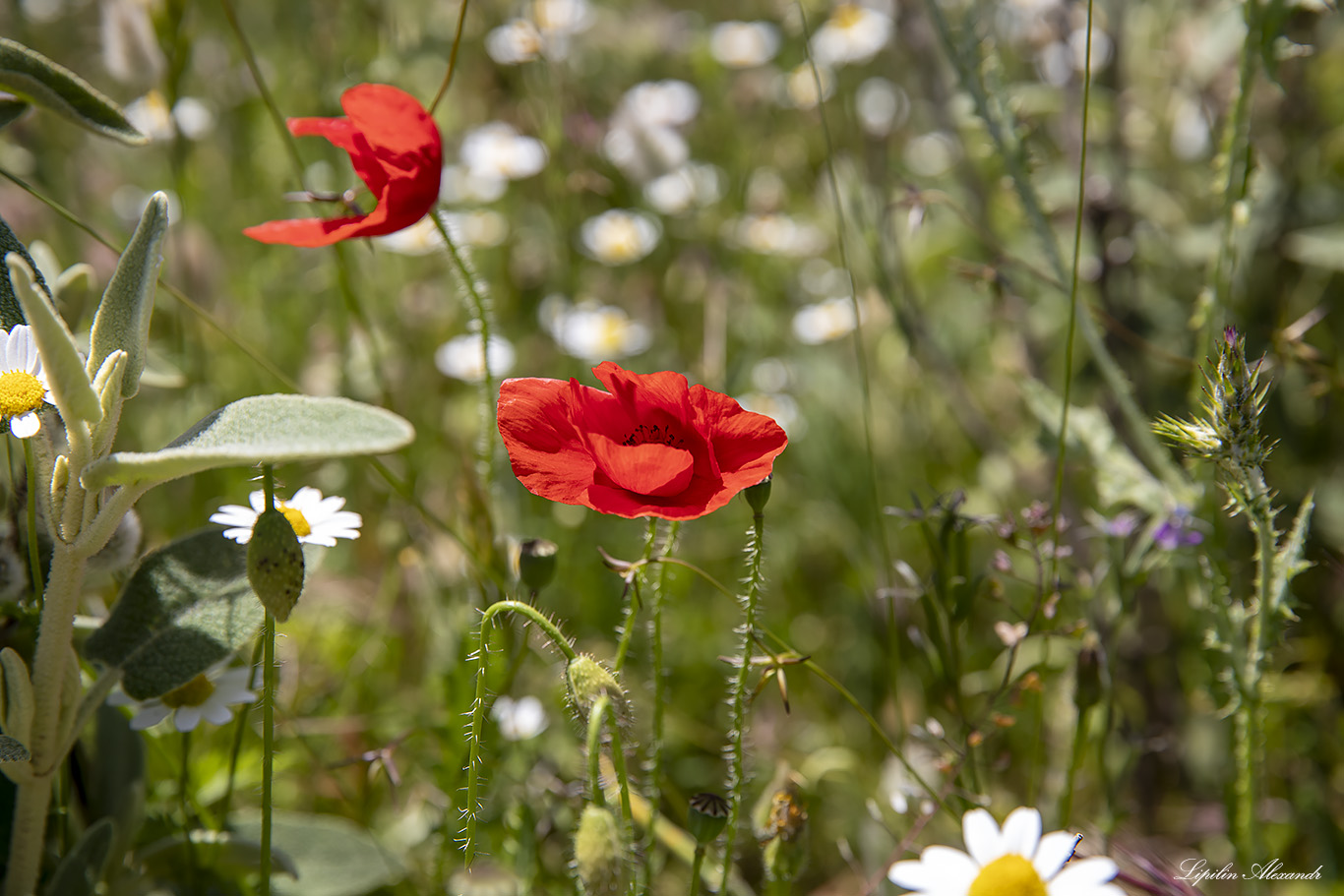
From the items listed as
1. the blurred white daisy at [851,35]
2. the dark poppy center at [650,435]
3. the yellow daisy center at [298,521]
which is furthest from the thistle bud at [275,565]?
the blurred white daisy at [851,35]

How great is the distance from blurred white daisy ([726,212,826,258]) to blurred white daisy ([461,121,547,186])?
1.74 feet

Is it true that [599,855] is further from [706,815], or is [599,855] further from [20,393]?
[20,393]

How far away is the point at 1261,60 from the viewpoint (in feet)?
4.36

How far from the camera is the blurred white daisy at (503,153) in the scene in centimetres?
271

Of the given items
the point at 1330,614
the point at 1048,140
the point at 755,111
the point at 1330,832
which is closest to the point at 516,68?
the point at 755,111

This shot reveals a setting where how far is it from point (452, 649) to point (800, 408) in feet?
3.90

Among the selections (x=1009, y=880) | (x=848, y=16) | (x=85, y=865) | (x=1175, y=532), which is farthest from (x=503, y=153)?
(x=1009, y=880)

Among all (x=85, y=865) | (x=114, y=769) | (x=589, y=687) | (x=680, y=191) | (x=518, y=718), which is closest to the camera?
Answer: (x=589, y=687)

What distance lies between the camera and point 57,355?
854 millimetres

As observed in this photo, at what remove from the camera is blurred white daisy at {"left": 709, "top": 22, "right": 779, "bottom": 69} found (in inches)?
127

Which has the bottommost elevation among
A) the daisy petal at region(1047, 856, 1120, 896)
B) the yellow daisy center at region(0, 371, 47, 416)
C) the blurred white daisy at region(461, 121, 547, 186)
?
the daisy petal at region(1047, 856, 1120, 896)

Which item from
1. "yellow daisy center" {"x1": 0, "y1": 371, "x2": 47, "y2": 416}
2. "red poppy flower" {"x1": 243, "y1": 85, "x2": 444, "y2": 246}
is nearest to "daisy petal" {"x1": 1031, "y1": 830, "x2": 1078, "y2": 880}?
"red poppy flower" {"x1": 243, "y1": 85, "x2": 444, "y2": 246}

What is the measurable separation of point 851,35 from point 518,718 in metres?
2.18

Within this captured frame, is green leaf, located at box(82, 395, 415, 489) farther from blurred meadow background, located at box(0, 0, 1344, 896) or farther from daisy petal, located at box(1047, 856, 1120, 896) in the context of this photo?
daisy petal, located at box(1047, 856, 1120, 896)
